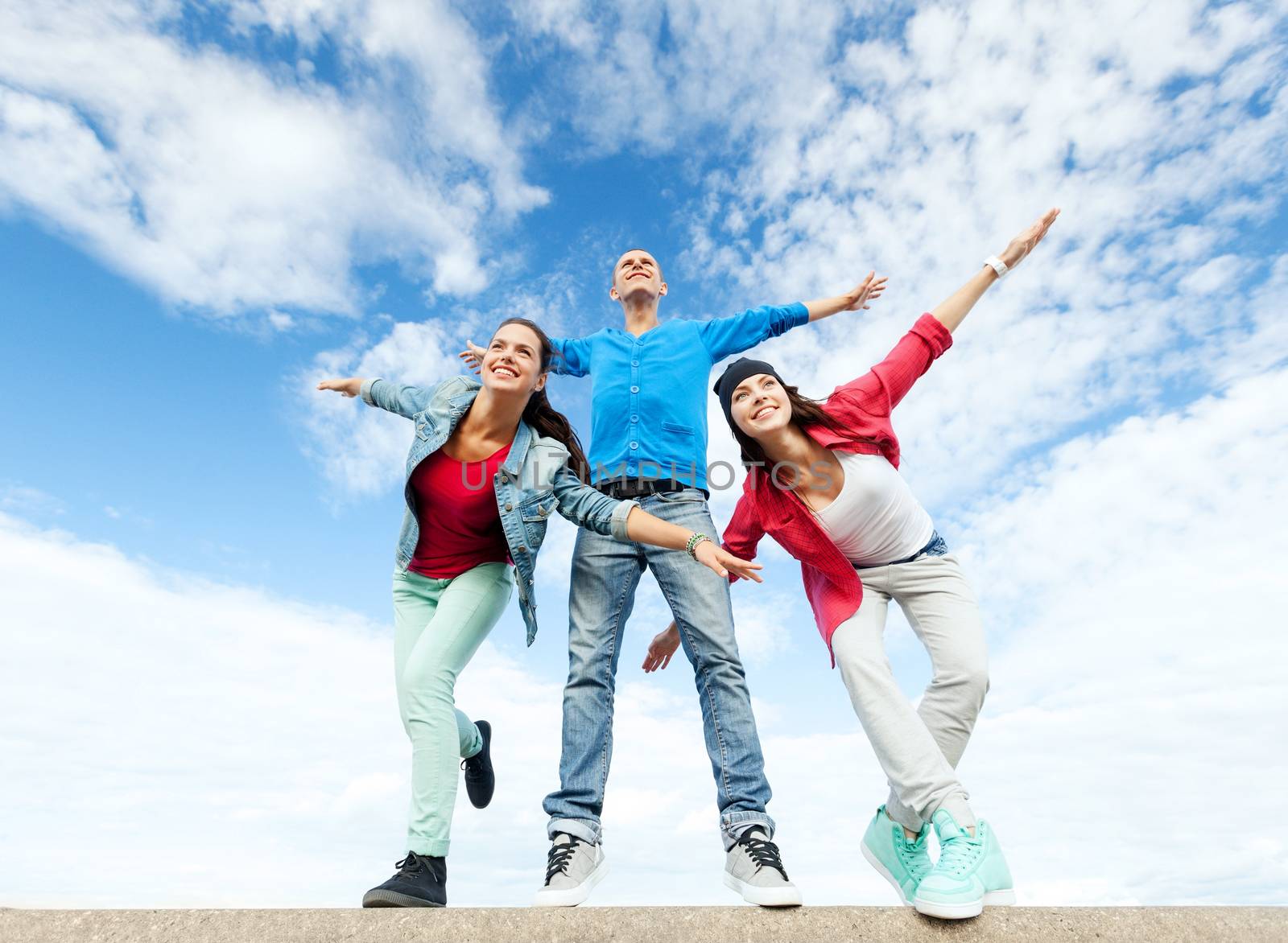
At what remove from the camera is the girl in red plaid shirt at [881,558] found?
3.50m

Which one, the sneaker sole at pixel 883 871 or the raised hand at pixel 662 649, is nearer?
the sneaker sole at pixel 883 871

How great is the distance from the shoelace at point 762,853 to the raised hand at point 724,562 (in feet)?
3.76

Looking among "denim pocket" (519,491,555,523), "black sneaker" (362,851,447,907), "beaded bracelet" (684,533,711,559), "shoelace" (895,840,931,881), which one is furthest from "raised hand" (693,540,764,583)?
"black sneaker" (362,851,447,907)

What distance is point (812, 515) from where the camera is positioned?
3.94 meters

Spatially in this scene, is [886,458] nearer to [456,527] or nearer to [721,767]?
[721,767]

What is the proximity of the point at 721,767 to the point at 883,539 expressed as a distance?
1320 mm

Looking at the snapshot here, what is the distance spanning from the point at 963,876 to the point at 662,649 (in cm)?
189

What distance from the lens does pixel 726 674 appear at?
3904 mm

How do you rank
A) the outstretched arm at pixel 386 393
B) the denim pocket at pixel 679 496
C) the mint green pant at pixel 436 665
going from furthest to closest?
the outstretched arm at pixel 386 393, the denim pocket at pixel 679 496, the mint green pant at pixel 436 665

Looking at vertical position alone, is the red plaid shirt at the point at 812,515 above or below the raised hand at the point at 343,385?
below

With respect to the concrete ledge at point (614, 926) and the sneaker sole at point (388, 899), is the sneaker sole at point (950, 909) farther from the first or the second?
the sneaker sole at point (388, 899)

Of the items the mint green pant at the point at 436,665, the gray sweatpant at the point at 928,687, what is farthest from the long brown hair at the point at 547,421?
the gray sweatpant at the point at 928,687

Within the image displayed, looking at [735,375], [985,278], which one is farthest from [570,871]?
[985,278]

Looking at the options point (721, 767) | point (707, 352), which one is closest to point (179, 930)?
point (721, 767)
